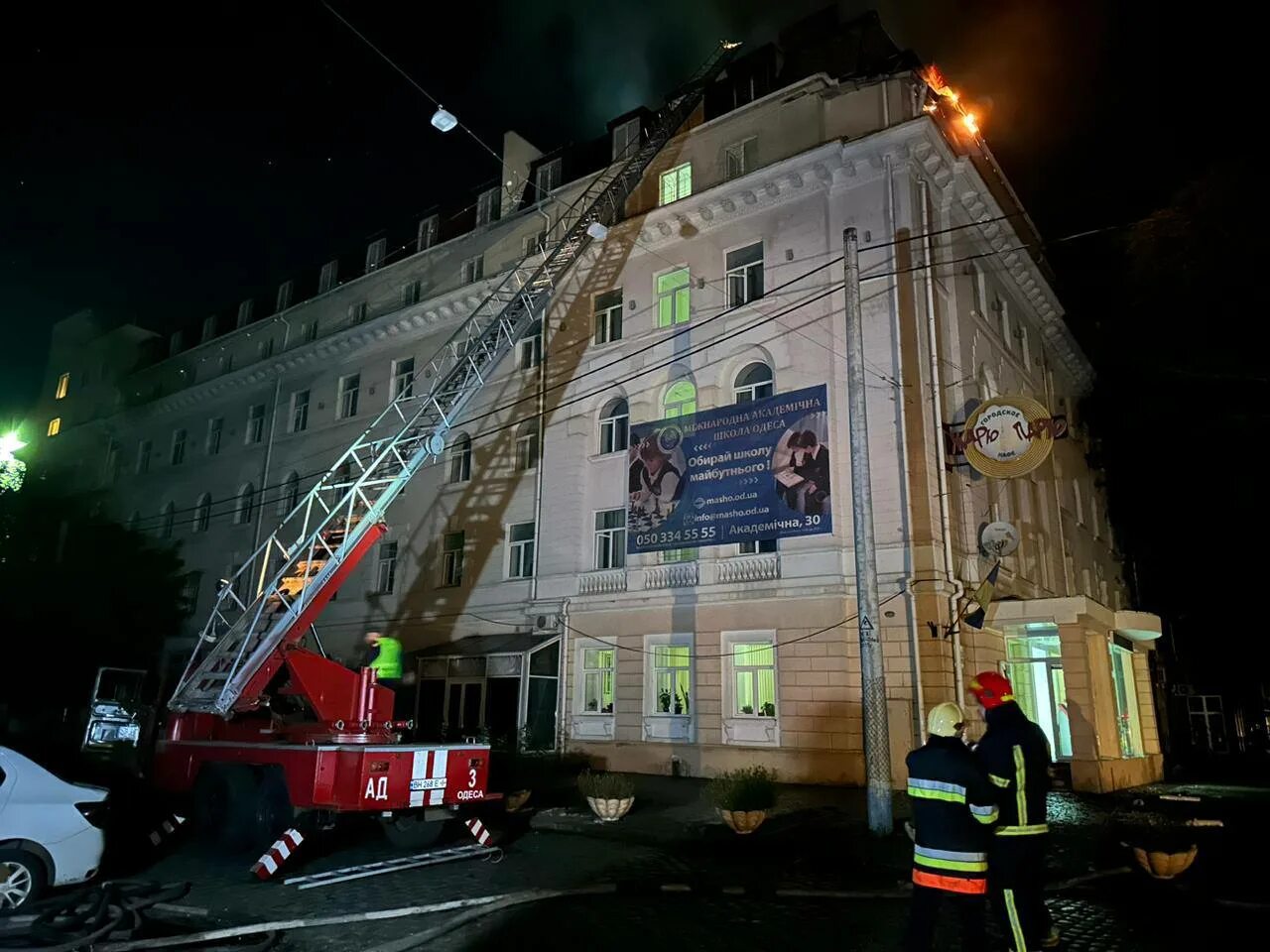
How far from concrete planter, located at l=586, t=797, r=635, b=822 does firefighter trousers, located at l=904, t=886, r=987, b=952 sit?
28.1 feet

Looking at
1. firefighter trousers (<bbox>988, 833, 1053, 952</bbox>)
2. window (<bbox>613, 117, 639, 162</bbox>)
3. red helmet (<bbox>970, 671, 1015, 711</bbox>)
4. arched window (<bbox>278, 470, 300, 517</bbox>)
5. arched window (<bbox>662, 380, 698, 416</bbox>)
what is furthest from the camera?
arched window (<bbox>278, 470, 300, 517</bbox>)

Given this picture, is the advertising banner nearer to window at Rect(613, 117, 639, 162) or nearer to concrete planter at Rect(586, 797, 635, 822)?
concrete planter at Rect(586, 797, 635, 822)

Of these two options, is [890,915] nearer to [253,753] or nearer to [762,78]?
[253,753]

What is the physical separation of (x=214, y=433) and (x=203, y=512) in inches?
141

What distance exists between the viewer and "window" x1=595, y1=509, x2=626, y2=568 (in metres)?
22.0

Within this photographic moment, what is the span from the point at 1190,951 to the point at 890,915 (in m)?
2.40

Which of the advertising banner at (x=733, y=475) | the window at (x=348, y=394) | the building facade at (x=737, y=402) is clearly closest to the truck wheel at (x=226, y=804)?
the building facade at (x=737, y=402)

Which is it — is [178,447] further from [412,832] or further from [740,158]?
[412,832]

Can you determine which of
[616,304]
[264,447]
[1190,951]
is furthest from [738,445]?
[264,447]

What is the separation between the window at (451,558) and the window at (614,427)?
535cm

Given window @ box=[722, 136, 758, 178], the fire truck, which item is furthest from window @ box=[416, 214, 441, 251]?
the fire truck

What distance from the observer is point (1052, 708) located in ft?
68.5

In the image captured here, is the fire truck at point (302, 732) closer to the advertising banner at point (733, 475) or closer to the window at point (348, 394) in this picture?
the advertising banner at point (733, 475)

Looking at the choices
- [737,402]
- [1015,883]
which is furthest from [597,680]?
[1015,883]
